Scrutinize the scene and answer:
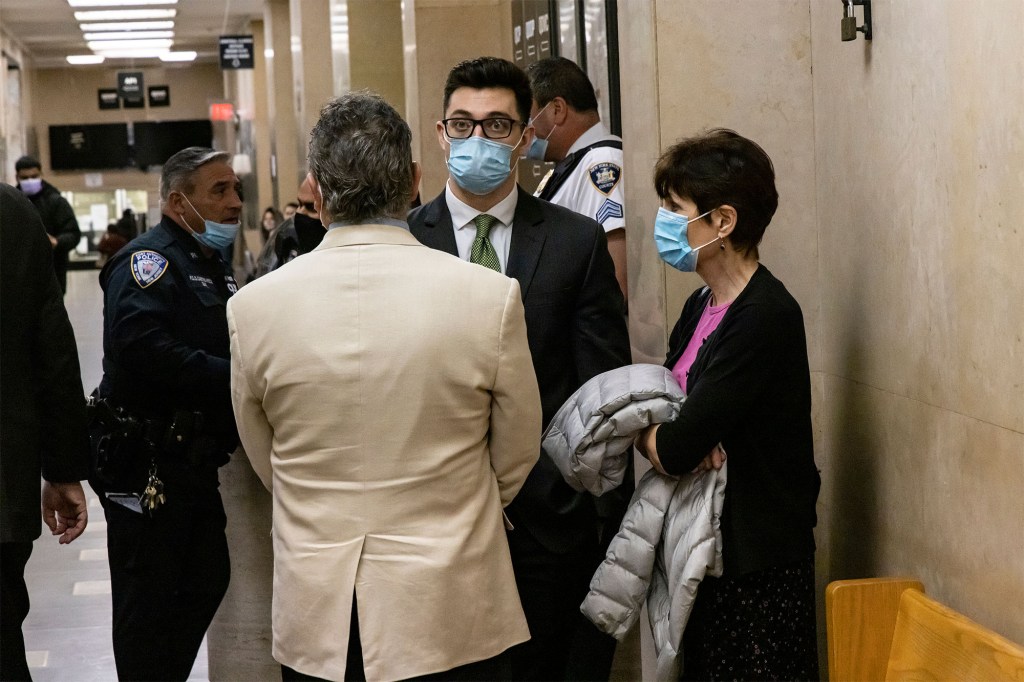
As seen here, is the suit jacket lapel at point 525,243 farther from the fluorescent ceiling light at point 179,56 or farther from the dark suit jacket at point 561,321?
the fluorescent ceiling light at point 179,56

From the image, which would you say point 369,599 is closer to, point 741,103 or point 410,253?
point 410,253

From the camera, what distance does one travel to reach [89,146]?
32.5m

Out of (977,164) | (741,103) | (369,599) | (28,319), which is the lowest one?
(369,599)

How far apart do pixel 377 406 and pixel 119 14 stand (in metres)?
20.5

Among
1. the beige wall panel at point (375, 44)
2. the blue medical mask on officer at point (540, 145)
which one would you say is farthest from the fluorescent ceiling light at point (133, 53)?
the blue medical mask on officer at point (540, 145)

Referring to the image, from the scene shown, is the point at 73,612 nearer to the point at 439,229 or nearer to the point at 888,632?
the point at 439,229

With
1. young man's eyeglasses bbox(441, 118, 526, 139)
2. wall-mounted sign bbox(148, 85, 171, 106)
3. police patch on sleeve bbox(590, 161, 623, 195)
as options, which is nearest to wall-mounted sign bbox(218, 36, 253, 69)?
wall-mounted sign bbox(148, 85, 171, 106)

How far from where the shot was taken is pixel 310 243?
18.7 ft

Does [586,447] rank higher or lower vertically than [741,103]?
lower

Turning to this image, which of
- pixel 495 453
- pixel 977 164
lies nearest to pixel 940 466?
pixel 977 164

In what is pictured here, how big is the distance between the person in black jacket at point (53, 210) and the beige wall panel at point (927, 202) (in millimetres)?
11188

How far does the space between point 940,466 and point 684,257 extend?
0.69 metres

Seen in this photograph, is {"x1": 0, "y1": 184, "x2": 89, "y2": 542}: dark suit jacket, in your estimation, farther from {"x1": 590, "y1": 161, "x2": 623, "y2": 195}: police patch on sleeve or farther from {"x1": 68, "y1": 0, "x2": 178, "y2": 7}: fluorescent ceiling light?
{"x1": 68, "y1": 0, "x2": 178, "y2": 7}: fluorescent ceiling light

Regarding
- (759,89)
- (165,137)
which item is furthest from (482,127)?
(165,137)
